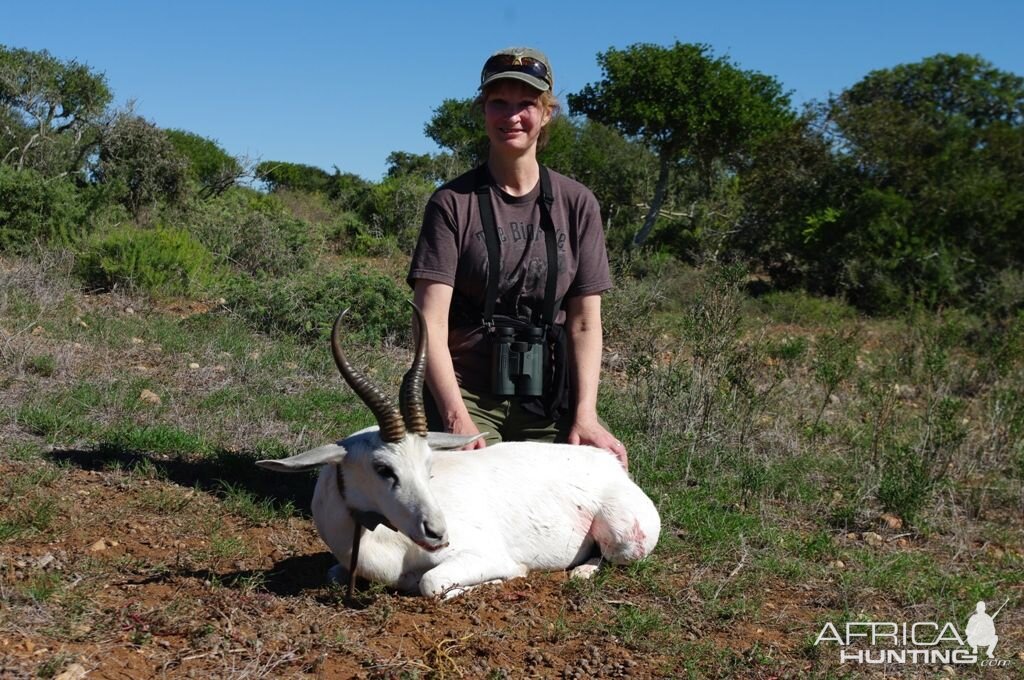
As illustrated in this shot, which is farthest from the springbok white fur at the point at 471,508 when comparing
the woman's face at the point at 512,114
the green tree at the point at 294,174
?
the green tree at the point at 294,174

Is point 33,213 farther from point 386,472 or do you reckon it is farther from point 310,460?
point 386,472

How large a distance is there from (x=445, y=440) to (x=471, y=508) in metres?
0.37

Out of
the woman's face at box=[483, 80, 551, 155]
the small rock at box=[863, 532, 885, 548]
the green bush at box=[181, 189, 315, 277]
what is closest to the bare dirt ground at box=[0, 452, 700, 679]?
the small rock at box=[863, 532, 885, 548]

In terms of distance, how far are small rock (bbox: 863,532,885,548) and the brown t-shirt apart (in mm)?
2112

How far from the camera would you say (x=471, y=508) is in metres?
4.32

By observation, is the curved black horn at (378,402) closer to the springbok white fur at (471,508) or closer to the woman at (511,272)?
the springbok white fur at (471,508)

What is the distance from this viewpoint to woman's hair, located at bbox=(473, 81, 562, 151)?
496 cm

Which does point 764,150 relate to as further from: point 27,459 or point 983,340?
point 27,459

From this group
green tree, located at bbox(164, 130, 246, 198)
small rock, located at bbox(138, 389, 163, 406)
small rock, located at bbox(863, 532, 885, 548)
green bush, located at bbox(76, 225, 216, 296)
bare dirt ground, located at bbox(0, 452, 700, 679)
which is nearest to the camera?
bare dirt ground, located at bbox(0, 452, 700, 679)

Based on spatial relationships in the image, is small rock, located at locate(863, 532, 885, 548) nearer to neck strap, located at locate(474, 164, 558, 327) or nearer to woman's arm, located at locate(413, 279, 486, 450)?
neck strap, located at locate(474, 164, 558, 327)

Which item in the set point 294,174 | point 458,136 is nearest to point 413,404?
point 458,136

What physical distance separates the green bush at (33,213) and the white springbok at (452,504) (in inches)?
352

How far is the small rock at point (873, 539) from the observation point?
5.55 meters

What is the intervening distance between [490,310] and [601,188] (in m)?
18.8
